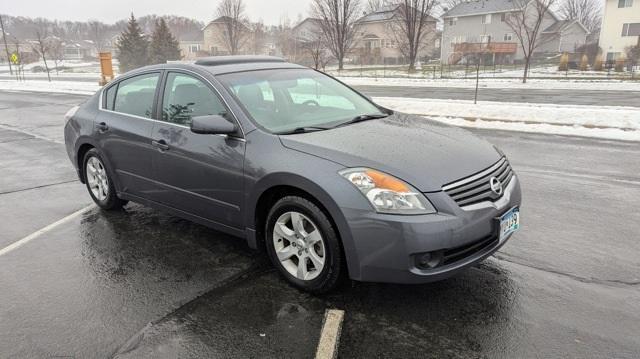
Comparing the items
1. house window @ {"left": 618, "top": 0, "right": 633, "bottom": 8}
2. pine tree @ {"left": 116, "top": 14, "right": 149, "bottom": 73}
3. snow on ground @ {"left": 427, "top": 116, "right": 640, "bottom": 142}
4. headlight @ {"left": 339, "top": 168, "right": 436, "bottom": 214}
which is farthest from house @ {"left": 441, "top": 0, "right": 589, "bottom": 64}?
headlight @ {"left": 339, "top": 168, "right": 436, "bottom": 214}

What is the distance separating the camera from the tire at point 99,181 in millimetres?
5168

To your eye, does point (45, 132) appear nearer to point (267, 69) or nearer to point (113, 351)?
point (267, 69)

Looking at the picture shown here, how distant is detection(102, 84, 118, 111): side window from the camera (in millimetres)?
5074

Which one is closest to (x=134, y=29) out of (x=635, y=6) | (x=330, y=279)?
(x=635, y=6)

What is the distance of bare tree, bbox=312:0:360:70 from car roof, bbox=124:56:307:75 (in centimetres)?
4384

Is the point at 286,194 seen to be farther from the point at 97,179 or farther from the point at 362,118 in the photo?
the point at 97,179

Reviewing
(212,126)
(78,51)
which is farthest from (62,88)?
(78,51)

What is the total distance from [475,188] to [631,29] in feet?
176

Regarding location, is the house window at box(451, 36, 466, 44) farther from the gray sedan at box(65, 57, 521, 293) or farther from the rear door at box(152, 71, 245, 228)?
the rear door at box(152, 71, 245, 228)

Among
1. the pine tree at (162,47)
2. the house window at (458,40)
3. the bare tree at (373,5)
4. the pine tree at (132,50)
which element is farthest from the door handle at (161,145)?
the bare tree at (373,5)

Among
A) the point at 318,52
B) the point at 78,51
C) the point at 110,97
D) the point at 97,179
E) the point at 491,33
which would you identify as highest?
the point at 78,51

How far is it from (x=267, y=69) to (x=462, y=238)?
2.49 metres

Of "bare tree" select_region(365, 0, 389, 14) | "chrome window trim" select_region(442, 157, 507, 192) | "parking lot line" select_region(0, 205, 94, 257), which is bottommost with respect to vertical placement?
"parking lot line" select_region(0, 205, 94, 257)

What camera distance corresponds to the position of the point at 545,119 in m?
11.9
